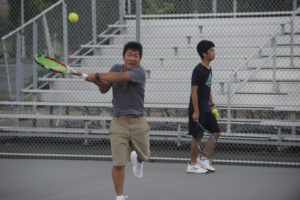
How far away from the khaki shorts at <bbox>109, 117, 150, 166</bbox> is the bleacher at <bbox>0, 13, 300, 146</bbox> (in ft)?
9.63

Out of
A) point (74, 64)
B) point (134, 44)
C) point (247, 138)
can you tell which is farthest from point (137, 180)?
point (74, 64)

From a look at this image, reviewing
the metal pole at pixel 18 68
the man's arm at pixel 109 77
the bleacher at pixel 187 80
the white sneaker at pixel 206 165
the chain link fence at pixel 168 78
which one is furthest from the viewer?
the metal pole at pixel 18 68

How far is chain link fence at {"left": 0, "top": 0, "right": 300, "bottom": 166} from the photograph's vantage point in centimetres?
778

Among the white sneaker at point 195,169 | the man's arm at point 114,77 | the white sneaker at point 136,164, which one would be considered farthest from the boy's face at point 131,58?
the white sneaker at point 195,169

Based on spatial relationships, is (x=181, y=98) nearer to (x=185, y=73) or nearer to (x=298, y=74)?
(x=185, y=73)

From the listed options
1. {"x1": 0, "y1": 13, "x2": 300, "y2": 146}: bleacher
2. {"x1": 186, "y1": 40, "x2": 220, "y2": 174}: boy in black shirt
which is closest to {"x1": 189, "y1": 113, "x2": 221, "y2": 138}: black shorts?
{"x1": 186, "y1": 40, "x2": 220, "y2": 174}: boy in black shirt

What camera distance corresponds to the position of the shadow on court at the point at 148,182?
5.09m

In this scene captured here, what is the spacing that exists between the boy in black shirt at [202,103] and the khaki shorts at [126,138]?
1.55 meters

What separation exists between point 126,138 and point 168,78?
4.85 meters

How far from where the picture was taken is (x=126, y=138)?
4547 mm

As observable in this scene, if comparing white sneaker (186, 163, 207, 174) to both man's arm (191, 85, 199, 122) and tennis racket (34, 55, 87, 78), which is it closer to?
man's arm (191, 85, 199, 122)

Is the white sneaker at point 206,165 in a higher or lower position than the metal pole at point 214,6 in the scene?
lower

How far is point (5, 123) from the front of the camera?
35.1ft

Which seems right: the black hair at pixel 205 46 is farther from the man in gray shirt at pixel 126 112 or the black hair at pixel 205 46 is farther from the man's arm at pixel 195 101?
the man in gray shirt at pixel 126 112
